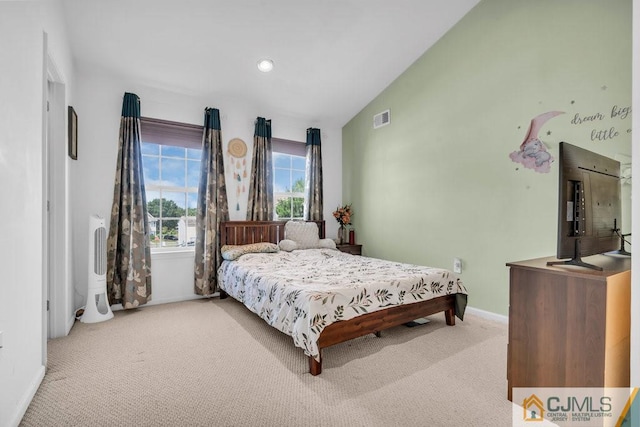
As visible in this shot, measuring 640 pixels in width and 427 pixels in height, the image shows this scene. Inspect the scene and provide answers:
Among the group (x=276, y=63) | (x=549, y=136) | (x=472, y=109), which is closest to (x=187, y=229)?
(x=276, y=63)

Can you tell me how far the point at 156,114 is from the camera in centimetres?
367

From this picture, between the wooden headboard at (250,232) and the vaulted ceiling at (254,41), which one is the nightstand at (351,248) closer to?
the wooden headboard at (250,232)

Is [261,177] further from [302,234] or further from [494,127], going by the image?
[494,127]

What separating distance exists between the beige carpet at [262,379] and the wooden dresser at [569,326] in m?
0.33

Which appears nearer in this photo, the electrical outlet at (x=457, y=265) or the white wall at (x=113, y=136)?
the white wall at (x=113, y=136)

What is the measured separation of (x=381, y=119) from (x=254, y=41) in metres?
2.05

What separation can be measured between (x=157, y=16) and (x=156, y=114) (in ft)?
4.03

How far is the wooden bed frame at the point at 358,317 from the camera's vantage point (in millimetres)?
2121

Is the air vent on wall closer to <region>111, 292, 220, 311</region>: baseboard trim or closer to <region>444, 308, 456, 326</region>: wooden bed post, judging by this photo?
<region>444, 308, 456, 326</region>: wooden bed post

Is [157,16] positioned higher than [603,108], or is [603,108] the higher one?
[157,16]

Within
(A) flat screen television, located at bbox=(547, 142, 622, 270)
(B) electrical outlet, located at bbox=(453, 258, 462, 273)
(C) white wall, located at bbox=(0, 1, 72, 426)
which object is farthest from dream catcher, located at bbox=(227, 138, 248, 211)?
(A) flat screen television, located at bbox=(547, 142, 622, 270)

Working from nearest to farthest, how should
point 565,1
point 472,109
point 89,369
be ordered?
point 89,369
point 565,1
point 472,109

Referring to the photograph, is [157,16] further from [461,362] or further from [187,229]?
[461,362]

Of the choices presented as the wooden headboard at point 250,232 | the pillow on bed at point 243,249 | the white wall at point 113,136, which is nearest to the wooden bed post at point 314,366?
the pillow on bed at point 243,249
